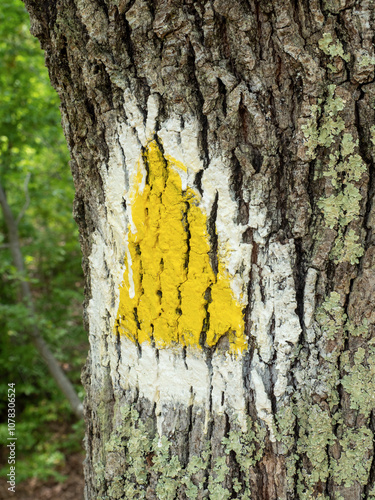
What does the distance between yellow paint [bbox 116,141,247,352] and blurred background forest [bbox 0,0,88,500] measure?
379cm

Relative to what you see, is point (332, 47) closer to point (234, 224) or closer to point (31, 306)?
point (234, 224)

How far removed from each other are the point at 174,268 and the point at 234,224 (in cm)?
19

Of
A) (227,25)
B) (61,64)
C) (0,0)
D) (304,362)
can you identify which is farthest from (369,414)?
(0,0)

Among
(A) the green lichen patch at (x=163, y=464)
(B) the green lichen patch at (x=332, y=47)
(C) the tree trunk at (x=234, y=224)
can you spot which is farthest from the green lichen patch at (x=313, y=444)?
(B) the green lichen patch at (x=332, y=47)

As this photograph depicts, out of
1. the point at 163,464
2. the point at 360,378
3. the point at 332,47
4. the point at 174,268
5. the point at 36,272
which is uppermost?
the point at 36,272

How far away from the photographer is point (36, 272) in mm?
6027

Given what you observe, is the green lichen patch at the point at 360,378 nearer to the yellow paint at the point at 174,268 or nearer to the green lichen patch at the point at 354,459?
the green lichen patch at the point at 354,459

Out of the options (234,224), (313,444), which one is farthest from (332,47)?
(313,444)

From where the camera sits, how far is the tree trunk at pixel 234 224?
91 centimetres

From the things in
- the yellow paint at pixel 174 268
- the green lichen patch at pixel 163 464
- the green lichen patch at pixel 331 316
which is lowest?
the green lichen patch at pixel 163 464

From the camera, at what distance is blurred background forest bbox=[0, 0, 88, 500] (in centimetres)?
470

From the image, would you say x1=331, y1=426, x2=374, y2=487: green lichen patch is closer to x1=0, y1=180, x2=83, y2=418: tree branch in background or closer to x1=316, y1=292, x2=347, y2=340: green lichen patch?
x1=316, y1=292, x2=347, y2=340: green lichen patch

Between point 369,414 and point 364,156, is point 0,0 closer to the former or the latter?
point 364,156

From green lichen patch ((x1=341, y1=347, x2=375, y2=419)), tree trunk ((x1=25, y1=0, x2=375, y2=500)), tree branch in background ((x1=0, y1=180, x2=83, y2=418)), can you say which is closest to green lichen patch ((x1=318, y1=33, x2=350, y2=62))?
tree trunk ((x1=25, y1=0, x2=375, y2=500))
